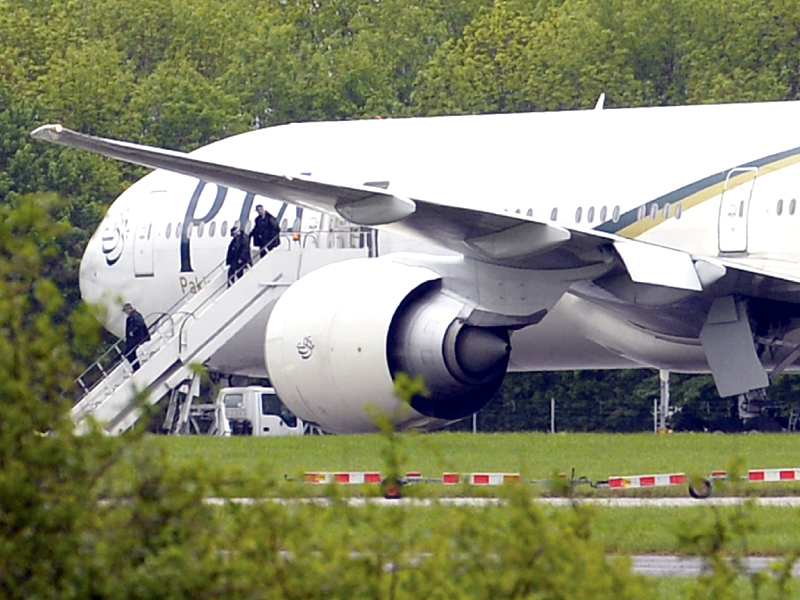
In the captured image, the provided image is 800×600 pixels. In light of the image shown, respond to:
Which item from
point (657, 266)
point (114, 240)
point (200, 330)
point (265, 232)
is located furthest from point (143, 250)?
point (657, 266)

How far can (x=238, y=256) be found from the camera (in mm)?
24562

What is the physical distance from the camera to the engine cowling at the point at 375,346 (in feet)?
66.0

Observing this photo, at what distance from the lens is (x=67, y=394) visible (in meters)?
5.75

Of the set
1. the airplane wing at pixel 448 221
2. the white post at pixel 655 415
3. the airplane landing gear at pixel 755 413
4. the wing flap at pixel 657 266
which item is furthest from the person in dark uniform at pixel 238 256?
the white post at pixel 655 415

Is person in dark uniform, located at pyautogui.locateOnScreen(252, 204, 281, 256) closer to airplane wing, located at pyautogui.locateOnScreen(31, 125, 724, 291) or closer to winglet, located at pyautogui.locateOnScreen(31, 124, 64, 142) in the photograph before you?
airplane wing, located at pyautogui.locateOnScreen(31, 125, 724, 291)

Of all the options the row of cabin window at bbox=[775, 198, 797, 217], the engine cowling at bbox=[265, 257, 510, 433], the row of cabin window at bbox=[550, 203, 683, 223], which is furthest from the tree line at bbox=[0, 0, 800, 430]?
the row of cabin window at bbox=[775, 198, 797, 217]

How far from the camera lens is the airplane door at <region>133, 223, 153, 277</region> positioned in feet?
85.8

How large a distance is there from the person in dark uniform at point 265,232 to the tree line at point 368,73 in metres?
14.9

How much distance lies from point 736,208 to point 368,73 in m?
33.1

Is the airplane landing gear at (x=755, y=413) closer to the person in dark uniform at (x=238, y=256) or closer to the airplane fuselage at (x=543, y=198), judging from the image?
the airplane fuselage at (x=543, y=198)

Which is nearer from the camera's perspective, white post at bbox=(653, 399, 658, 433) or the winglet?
the winglet

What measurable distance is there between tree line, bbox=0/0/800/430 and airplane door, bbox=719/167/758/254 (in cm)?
1825

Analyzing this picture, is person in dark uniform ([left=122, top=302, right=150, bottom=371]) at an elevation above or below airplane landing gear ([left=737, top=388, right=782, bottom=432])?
above

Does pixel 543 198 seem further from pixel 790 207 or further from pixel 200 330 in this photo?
pixel 200 330
